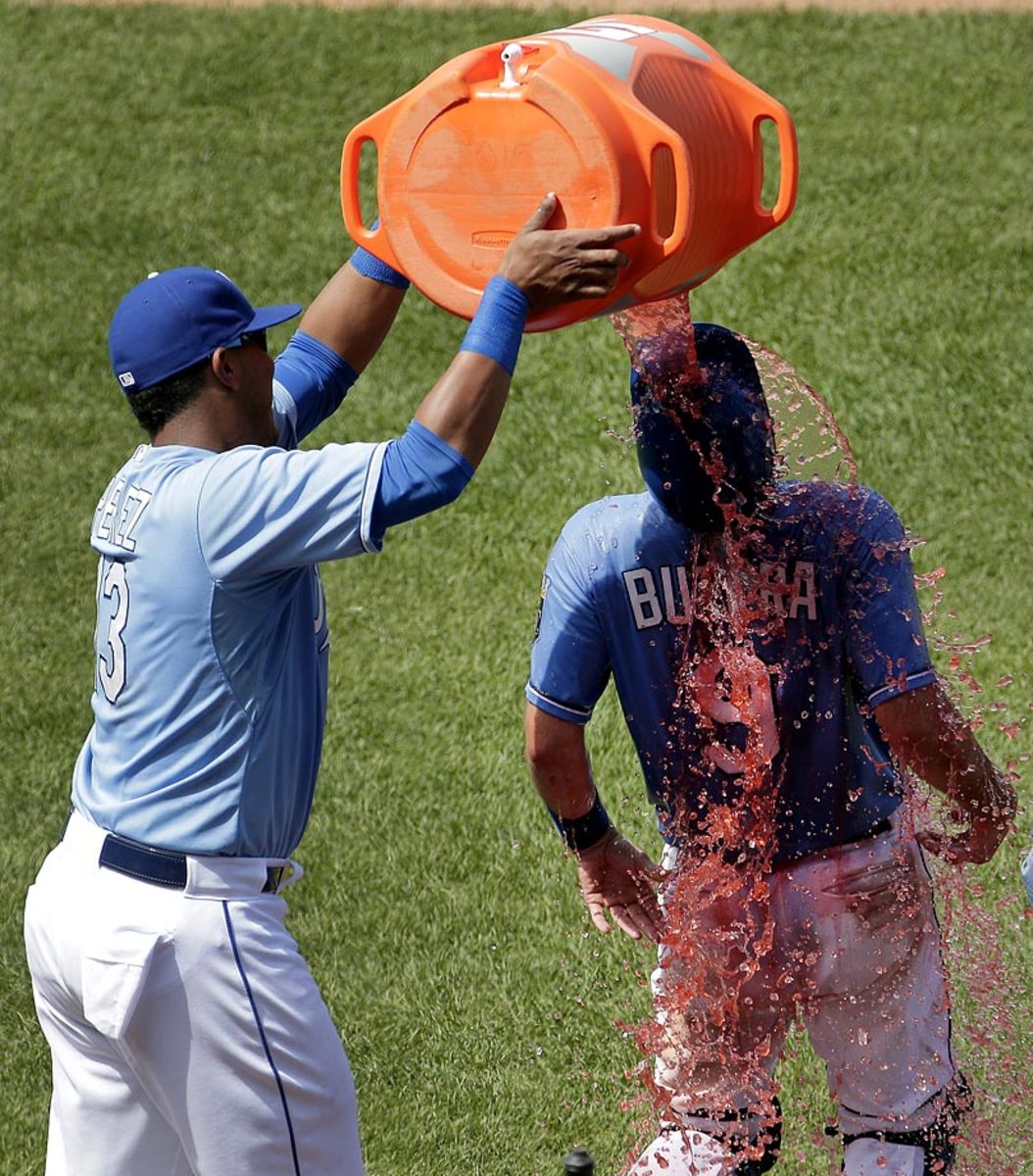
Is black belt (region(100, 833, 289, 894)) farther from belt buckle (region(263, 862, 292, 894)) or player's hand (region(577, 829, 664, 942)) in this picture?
player's hand (region(577, 829, 664, 942))

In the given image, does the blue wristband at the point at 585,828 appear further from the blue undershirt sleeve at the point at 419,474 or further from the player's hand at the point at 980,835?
the blue undershirt sleeve at the point at 419,474

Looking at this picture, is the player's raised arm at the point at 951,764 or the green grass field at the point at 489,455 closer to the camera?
the player's raised arm at the point at 951,764

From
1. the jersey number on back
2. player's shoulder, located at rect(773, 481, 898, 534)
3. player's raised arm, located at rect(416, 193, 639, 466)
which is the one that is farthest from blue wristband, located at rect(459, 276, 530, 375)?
the jersey number on back

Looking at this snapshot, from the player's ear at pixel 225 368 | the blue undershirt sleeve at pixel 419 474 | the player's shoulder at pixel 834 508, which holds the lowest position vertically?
the player's shoulder at pixel 834 508

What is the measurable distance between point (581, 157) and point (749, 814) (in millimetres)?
1285

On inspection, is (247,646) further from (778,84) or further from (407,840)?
(778,84)

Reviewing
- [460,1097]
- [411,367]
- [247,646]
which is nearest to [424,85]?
[247,646]

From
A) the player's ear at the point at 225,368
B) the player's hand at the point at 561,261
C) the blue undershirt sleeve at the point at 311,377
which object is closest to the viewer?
the player's hand at the point at 561,261

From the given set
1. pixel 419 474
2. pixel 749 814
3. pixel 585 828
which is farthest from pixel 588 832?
pixel 419 474

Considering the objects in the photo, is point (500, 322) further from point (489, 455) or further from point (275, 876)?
point (489, 455)

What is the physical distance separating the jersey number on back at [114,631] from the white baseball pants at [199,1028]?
0.96 ft

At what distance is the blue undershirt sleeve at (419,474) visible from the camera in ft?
10.3

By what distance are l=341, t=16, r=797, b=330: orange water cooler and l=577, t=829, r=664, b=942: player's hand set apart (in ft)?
4.04

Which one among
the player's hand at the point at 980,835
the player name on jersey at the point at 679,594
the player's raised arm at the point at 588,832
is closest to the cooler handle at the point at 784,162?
the player name on jersey at the point at 679,594
